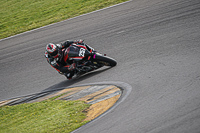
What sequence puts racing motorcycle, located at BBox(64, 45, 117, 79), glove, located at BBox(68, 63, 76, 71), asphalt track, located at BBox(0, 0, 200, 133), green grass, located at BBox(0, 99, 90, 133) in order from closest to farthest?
1. asphalt track, located at BBox(0, 0, 200, 133)
2. green grass, located at BBox(0, 99, 90, 133)
3. racing motorcycle, located at BBox(64, 45, 117, 79)
4. glove, located at BBox(68, 63, 76, 71)

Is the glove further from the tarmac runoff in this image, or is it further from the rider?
the tarmac runoff

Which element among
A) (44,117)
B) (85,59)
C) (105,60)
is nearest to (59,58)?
(85,59)

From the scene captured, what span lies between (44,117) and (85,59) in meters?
2.72

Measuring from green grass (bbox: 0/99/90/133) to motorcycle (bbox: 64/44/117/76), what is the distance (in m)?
1.63

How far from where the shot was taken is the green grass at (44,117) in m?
6.17

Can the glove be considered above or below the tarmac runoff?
above

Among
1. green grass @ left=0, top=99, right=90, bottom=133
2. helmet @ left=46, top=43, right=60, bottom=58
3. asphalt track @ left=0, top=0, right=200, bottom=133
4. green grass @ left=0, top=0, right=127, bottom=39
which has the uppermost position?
green grass @ left=0, top=0, right=127, bottom=39

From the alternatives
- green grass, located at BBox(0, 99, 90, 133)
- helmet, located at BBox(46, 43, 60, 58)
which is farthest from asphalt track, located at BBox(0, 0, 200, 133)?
helmet, located at BBox(46, 43, 60, 58)

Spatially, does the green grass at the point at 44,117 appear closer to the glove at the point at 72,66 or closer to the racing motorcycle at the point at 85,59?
the glove at the point at 72,66

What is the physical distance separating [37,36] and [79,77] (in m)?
5.95

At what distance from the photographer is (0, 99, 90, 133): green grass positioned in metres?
6.17

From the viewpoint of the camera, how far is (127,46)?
409 inches

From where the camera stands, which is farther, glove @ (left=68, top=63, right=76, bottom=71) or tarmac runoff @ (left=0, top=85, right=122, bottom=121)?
glove @ (left=68, top=63, right=76, bottom=71)

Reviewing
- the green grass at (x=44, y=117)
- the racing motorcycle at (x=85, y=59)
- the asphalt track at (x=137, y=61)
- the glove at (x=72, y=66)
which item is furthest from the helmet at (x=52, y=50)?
the green grass at (x=44, y=117)
